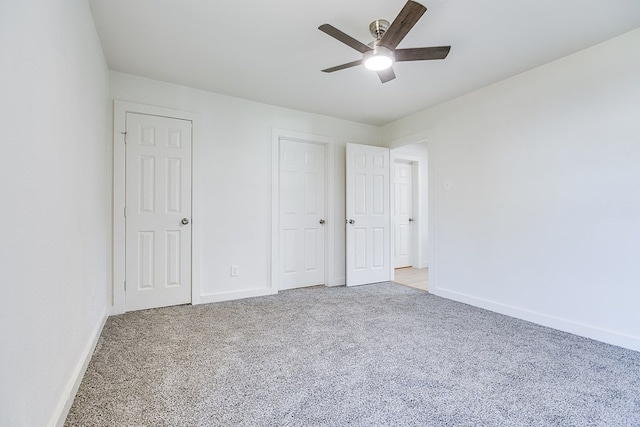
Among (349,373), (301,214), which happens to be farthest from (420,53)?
(301,214)

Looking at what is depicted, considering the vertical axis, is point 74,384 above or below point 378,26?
below

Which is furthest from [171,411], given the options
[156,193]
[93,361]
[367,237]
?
[367,237]

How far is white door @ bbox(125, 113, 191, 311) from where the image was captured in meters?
2.91

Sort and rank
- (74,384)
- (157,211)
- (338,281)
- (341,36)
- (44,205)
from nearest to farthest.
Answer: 1. (44,205)
2. (74,384)
3. (341,36)
4. (157,211)
5. (338,281)

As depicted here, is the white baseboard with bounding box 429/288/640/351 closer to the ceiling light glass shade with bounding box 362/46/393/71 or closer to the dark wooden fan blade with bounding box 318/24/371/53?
the ceiling light glass shade with bounding box 362/46/393/71

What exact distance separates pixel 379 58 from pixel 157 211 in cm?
257

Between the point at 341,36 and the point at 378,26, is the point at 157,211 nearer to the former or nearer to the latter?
the point at 341,36

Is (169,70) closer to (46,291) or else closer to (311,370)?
(46,291)

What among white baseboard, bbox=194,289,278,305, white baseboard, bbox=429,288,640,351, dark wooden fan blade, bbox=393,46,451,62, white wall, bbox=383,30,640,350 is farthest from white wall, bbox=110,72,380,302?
white baseboard, bbox=429,288,640,351

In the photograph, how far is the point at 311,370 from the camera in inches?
72.2

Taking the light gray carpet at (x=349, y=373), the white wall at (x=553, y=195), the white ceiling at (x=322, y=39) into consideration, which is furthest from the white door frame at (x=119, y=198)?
the white wall at (x=553, y=195)

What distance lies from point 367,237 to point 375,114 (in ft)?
5.72

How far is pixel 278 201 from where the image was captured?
146 inches

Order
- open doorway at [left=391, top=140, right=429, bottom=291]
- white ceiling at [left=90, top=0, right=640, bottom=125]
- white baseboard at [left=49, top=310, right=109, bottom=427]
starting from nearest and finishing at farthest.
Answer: white baseboard at [left=49, top=310, right=109, bottom=427] → white ceiling at [left=90, top=0, right=640, bottom=125] → open doorway at [left=391, top=140, right=429, bottom=291]
